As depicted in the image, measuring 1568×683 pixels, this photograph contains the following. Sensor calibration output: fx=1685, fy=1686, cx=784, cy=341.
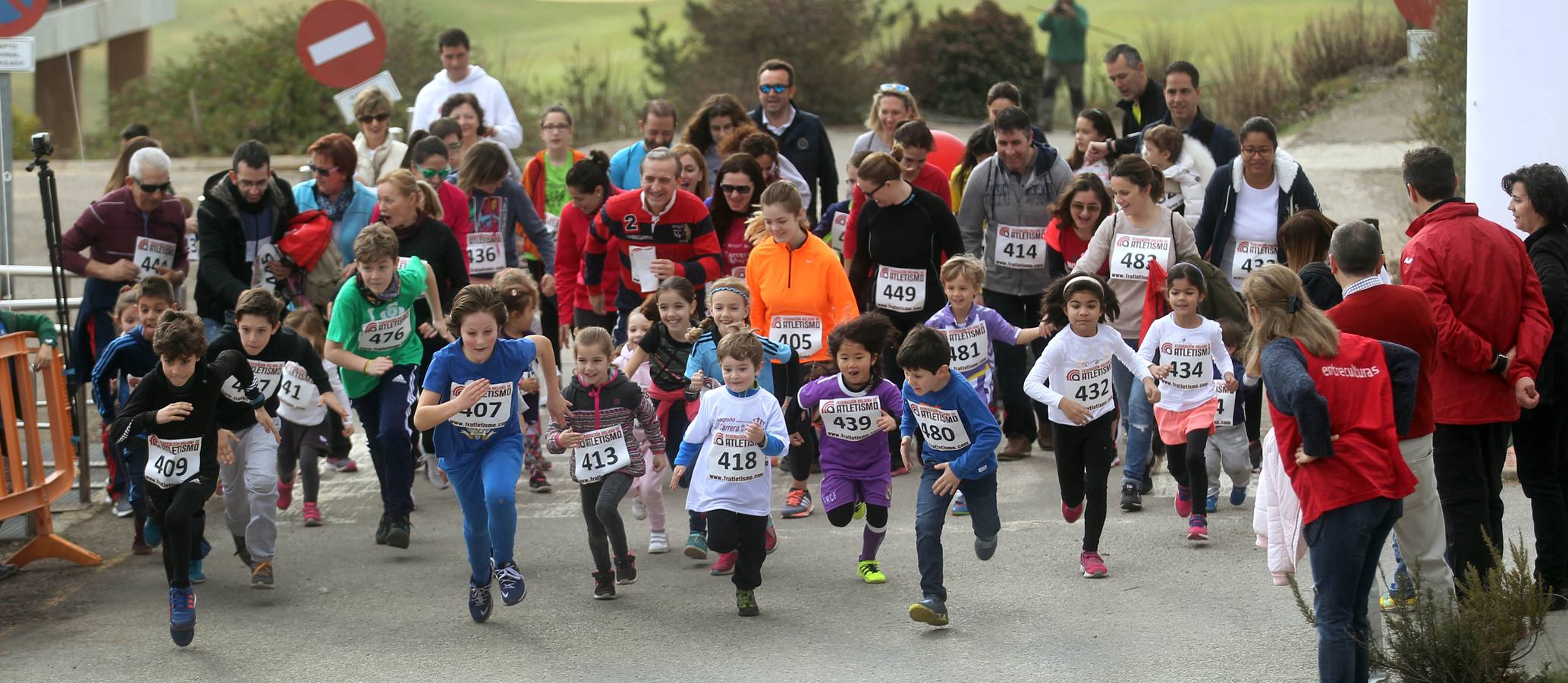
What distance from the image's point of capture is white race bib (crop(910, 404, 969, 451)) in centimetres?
733

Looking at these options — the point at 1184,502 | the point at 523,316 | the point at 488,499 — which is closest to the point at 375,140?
the point at 523,316

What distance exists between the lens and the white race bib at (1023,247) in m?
10.4

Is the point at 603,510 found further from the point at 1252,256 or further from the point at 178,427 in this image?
the point at 1252,256

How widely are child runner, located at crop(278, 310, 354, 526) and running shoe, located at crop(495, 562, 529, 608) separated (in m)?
2.05

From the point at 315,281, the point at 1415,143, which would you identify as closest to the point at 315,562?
the point at 315,281

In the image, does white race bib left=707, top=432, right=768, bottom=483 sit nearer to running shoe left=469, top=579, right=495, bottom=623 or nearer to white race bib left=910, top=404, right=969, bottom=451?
white race bib left=910, top=404, right=969, bottom=451

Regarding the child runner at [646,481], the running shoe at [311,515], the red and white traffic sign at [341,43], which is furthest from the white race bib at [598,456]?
the red and white traffic sign at [341,43]

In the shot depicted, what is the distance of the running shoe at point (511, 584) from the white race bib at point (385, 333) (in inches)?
68.8

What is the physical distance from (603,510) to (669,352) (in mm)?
1465

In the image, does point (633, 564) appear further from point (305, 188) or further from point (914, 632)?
point (305, 188)

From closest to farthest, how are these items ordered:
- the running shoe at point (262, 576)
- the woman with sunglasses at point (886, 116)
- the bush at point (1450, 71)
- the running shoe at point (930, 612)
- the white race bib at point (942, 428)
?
1. the running shoe at point (930, 612)
2. the white race bib at point (942, 428)
3. the running shoe at point (262, 576)
4. the woman with sunglasses at point (886, 116)
5. the bush at point (1450, 71)

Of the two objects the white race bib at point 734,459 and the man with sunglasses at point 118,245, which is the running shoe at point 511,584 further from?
the man with sunglasses at point 118,245

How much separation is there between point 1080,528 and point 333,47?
27.4ft

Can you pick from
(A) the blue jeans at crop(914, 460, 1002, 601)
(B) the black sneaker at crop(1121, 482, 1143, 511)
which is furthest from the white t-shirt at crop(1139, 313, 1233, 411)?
(A) the blue jeans at crop(914, 460, 1002, 601)
